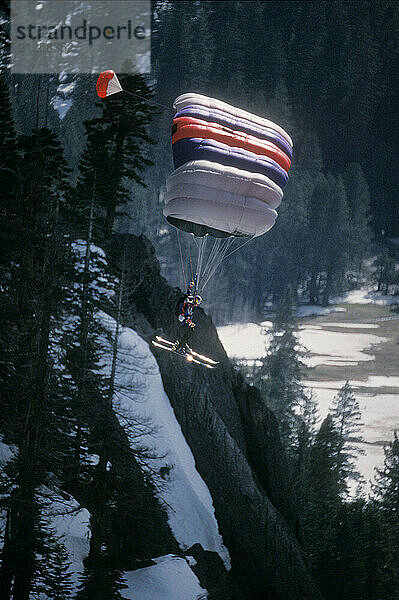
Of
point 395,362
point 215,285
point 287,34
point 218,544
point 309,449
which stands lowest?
point 218,544

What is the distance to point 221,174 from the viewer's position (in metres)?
19.2

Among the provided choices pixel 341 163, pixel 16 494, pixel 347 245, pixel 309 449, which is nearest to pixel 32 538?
pixel 16 494

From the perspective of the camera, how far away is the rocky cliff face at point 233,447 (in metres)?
27.0

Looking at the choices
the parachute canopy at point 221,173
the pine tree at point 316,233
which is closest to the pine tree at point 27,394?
the parachute canopy at point 221,173

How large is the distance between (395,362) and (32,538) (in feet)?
246

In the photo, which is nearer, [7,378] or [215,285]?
[7,378]

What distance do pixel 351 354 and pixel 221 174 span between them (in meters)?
71.6

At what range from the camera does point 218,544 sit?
25.8 meters

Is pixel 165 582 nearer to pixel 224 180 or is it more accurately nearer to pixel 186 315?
pixel 186 315

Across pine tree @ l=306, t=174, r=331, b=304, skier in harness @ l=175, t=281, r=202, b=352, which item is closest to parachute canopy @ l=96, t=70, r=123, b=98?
skier in harness @ l=175, t=281, r=202, b=352

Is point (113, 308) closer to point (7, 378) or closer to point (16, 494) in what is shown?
point (7, 378)

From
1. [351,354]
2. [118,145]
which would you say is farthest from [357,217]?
[118,145]
